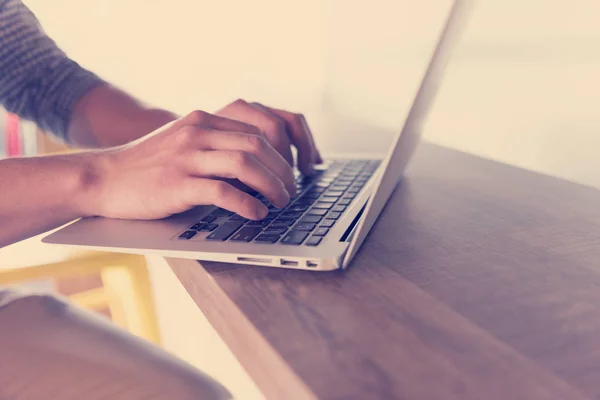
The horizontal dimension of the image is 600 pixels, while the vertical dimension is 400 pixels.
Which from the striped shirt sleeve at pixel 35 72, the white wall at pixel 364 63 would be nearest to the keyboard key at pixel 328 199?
the white wall at pixel 364 63

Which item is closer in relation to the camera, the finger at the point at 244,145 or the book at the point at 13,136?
the finger at the point at 244,145

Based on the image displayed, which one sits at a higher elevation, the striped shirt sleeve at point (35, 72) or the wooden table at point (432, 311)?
the wooden table at point (432, 311)

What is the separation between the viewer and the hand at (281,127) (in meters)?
0.61

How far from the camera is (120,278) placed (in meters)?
0.93

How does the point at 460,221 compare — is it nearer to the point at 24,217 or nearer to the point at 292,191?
the point at 292,191

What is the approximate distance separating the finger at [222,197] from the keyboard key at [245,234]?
0.6 inches

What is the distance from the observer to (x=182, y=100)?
5.49 feet

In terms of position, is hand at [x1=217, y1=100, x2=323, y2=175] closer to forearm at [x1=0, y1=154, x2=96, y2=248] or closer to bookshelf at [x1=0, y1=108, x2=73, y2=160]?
forearm at [x1=0, y1=154, x2=96, y2=248]

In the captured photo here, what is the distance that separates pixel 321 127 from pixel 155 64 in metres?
0.76

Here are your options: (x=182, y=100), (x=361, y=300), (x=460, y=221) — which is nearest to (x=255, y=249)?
(x=361, y=300)

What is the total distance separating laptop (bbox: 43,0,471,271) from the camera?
38 centimetres

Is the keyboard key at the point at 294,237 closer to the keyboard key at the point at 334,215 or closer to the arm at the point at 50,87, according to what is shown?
the keyboard key at the point at 334,215

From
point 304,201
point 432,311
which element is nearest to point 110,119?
point 304,201

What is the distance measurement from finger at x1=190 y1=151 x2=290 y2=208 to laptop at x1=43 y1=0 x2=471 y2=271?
0.10ft
